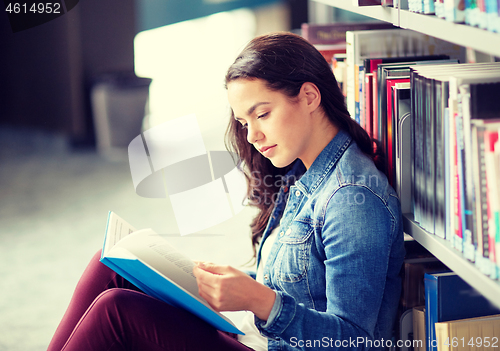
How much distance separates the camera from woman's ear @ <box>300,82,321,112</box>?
1020 mm

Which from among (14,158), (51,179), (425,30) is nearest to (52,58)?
(14,158)

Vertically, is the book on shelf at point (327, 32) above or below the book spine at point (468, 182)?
above

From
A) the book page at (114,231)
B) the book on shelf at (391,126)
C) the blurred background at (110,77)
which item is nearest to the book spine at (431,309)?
the book on shelf at (391,126)

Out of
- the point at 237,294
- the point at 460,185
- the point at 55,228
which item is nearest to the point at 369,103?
the point at 460,185

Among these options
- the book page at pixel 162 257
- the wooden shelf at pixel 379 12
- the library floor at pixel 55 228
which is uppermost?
the wooden shelf at pixel 379 12

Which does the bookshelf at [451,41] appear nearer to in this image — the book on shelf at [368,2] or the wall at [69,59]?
the book on shelf at [368,2]

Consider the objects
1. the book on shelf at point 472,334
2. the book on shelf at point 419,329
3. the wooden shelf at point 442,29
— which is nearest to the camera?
the wooden shelf at point 442,29

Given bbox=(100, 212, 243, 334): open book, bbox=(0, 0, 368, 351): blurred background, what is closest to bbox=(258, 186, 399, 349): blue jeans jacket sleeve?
bbox=(100, 212, 243, 334): open book

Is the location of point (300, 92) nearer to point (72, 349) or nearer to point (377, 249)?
point (377, 249)

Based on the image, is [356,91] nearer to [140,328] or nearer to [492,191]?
[492,191]

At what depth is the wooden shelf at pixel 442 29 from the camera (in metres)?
0.60

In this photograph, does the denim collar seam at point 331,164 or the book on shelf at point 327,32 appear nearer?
the denim collar seam at point 331,164

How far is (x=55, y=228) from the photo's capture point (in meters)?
2.69

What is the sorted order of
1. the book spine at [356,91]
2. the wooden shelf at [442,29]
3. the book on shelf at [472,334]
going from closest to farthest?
the wooden shelf at [442,29]
the book on shelf at [472,334]
the book spine at [356,91]
